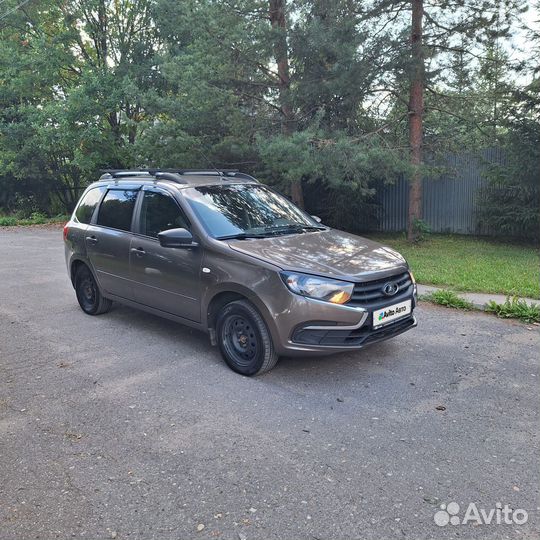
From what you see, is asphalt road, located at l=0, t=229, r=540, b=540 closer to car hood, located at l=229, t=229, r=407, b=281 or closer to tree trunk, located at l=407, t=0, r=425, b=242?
car hood, located at l=229, t=229, r=407, b=281

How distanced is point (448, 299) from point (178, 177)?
13.2 ft

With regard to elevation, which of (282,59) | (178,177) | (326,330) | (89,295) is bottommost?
(89,295)

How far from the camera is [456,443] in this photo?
11.2ft

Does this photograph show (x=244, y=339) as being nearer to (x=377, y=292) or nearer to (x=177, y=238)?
(x=177, y=238)

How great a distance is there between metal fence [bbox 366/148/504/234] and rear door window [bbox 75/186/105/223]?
8757mm

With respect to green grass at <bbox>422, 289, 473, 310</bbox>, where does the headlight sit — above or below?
above

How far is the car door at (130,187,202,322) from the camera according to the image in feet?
16.0

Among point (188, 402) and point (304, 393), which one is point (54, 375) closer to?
point (188, 402)

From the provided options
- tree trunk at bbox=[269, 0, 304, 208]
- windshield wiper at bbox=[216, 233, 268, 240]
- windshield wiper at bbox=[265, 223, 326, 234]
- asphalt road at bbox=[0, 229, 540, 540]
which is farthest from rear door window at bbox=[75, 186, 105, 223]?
tree trunk at bbox=[269, 0, 304, 208]

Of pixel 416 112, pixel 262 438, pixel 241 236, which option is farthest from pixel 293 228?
pixel 416 112

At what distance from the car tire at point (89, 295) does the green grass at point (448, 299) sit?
14.5 ft

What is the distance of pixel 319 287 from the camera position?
416 cm

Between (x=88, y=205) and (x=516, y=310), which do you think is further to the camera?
(x=88, y=205)

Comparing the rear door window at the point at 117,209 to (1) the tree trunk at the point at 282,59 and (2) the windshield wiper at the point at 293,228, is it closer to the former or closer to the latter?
(2) the windshield wiper at the point at 293,228
